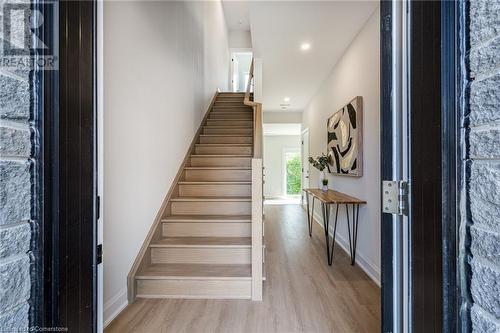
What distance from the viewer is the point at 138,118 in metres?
2.11

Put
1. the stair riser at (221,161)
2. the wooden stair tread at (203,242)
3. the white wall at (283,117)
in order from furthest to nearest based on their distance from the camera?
the white wall at (283,117) < the stair riser at (221,161) < the wooden stair tread at (203,242)

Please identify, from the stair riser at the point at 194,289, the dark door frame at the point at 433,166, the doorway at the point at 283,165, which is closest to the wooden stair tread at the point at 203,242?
the stair riser at the point at 194,289

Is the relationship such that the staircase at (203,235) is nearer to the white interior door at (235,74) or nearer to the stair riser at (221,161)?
the stair riser at (221,161)

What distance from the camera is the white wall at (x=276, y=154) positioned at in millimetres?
9891

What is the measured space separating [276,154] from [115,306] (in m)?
8.57

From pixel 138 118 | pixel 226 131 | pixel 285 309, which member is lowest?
pixel 285 309

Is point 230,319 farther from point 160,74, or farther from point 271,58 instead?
point 271,58

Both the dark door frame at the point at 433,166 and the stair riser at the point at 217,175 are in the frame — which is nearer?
the dark door frame at the point at 433,166

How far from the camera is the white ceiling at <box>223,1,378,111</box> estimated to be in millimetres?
2393

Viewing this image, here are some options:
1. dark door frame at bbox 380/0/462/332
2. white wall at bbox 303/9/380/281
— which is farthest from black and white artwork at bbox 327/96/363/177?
dark door frame at bbox 380/0/462/332

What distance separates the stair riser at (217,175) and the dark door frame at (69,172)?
2.52 m

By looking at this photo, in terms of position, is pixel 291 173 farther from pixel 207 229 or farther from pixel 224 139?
pixel 207 229

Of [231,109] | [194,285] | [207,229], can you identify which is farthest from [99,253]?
[231,109]

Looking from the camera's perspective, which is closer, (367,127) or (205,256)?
(205,256)
